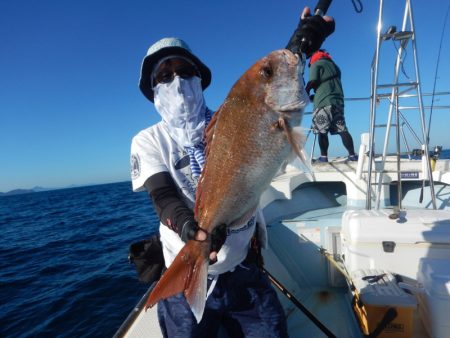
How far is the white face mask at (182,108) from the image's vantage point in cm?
198

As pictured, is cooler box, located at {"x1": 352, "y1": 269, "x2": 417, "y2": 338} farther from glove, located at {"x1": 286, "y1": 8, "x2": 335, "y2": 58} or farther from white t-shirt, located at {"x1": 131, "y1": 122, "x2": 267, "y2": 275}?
glove, located at {"x1": 286, "y1": 8, "x2": 335, "y2": 58}

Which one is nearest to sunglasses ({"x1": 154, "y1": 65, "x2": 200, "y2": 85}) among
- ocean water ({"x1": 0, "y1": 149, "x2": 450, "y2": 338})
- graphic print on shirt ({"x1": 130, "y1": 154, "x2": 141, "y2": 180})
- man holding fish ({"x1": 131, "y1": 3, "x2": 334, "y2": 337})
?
man holding fish ({"x1": 131, "y1": 3, "x2": 334, "y2": 337})

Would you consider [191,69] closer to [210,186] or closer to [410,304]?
[210,186]

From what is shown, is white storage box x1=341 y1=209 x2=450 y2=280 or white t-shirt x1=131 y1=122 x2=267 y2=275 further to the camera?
white storage box x1=341 y1=209 x2=450 y2=280

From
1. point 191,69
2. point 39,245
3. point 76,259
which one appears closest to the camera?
point 191,69

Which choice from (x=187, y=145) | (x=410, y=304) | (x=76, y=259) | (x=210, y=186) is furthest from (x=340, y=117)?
(x=76, y=259)

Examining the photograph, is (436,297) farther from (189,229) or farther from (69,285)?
(69,285)

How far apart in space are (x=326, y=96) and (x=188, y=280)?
4888 mm

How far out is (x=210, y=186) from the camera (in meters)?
1.52

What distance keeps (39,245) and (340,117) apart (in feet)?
42.6

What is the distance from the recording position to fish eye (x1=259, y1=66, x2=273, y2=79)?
Answer: 4.86 ft

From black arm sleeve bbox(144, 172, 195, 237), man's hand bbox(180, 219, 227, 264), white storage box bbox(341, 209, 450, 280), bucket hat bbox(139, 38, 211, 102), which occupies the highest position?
bucket hat bbox(139, 38, 211, 102)

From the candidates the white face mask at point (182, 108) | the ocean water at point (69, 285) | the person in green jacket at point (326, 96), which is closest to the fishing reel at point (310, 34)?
the white face mask at point (182, 108)

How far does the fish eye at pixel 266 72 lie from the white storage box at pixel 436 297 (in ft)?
6.53
